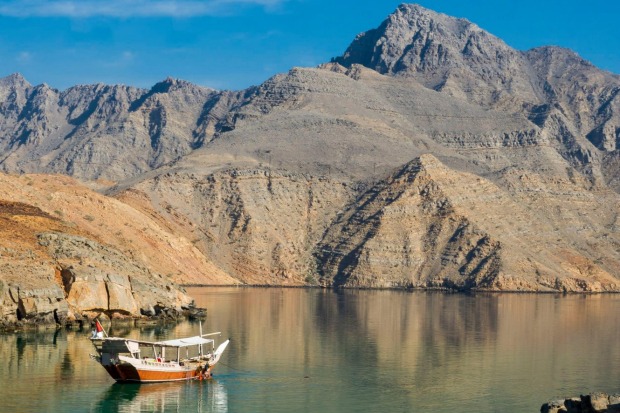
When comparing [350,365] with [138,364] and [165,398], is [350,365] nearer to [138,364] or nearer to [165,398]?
[138,364]

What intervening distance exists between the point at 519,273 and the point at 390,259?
24538 mm

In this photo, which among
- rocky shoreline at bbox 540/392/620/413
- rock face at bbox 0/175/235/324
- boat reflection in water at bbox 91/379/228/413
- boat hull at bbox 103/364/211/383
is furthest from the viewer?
rock face at bbox 0/175/235/324

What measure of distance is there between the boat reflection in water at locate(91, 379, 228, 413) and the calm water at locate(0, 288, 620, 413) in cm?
7

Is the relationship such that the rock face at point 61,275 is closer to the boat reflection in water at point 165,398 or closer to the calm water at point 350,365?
the calm water at point 350,365

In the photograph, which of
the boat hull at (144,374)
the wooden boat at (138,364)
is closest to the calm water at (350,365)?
the boat hull at (144,374)

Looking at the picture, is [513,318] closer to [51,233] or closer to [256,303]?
[256,303]

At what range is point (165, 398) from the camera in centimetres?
5919

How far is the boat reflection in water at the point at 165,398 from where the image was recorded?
5619 centimetres

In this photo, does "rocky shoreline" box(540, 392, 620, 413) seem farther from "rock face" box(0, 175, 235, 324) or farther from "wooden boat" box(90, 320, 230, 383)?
"rock face" box(0, 175, 235, 324)

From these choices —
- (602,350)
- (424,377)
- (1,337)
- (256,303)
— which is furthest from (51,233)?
(602,350)

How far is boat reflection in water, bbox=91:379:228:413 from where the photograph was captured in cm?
5619

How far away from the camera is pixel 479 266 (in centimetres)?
18050

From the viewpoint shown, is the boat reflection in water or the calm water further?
the calm water

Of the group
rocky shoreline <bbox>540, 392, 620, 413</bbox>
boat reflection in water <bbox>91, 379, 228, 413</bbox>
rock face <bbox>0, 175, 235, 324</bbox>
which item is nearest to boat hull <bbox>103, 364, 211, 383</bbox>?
boat reflection in water <bbox>91, 379, 228, 413</bbox>
